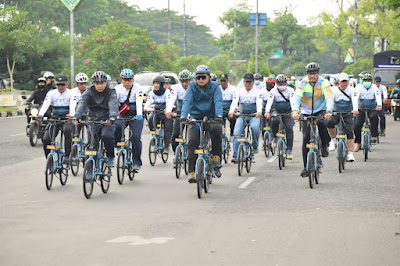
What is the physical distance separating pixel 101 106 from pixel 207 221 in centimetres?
341

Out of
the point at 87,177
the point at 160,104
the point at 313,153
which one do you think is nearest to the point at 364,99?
the point at 160,104

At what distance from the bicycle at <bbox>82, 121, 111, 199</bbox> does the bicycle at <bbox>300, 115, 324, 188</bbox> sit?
123 inches

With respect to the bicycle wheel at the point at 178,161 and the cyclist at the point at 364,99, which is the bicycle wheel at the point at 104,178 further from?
the cyclist at the point at 364,99

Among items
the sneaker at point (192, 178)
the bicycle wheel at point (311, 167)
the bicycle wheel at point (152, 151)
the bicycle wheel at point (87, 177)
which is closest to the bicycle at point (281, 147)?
the bicycle wheel at point (152, 151)

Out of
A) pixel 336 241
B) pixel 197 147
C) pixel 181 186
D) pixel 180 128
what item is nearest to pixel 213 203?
pixel 197 147

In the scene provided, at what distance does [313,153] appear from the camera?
12.0 metres

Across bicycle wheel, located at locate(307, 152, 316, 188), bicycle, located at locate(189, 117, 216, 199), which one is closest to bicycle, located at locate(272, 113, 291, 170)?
bicycle wheel, located at locate(307, 152, 316, 188)

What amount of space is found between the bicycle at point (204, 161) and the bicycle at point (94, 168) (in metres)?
1.43

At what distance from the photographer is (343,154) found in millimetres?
14219

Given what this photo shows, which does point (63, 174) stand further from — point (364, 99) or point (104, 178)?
point (364, 99)

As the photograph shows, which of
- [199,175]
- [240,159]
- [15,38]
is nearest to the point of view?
[199,175]

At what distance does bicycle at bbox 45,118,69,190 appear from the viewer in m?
11.8

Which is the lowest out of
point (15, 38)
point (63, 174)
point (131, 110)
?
point (63, 174)

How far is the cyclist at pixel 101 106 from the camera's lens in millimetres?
11578
